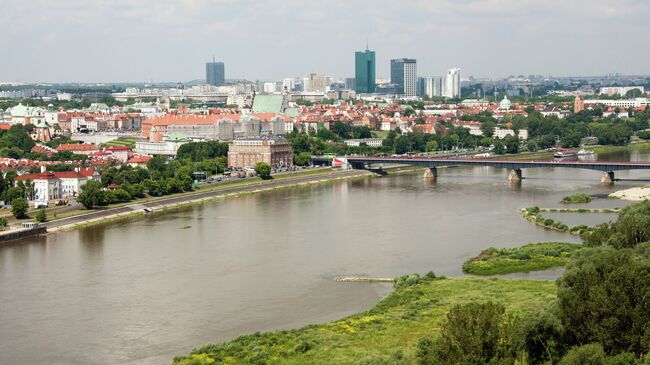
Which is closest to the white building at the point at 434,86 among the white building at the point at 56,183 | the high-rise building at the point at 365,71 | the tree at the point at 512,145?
the high-rise building at the point at 365,71

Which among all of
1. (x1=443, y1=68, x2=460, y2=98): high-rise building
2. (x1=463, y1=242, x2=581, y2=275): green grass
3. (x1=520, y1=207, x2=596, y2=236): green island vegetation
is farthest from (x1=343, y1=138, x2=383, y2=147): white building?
(x1=443, y1=68, x2=460, y2=98): high-rise building

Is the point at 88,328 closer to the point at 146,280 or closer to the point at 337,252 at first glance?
the point at 146,280

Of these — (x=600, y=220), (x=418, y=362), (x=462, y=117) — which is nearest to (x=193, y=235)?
(x=600, y=220)

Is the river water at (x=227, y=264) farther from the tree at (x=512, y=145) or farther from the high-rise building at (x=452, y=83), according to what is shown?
the high-rise building at (x=452, y=83)

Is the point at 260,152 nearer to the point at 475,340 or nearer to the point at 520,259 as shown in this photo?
the point at 520,259

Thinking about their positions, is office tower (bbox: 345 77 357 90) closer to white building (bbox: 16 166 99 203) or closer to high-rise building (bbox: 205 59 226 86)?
high-rise building (bbox: 205 59 226 86)
